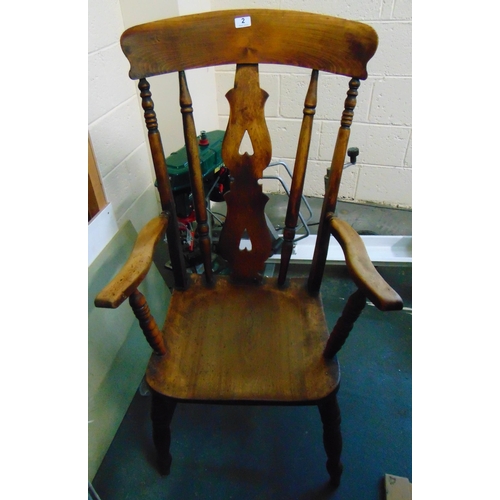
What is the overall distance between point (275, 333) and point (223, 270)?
59cm

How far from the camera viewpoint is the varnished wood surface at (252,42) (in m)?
0.78

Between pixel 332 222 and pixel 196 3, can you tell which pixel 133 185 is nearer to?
pixel 196 3

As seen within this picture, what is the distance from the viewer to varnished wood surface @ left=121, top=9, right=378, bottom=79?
784mm

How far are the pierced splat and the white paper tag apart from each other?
8cm

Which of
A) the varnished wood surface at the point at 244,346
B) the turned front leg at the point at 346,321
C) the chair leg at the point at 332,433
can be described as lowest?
the chair leg at the point at 332,433

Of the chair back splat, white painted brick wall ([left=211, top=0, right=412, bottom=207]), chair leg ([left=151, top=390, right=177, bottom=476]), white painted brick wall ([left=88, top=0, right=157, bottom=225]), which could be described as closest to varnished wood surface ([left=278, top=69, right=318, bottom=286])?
the chair back splat

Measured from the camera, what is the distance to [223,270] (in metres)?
1.48

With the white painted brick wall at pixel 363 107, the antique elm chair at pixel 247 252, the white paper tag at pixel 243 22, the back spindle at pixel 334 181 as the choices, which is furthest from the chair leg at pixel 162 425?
the white painted brick wall at pixel 363 107

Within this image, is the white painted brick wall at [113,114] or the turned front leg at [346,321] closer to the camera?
the turned front leg at [346,321]

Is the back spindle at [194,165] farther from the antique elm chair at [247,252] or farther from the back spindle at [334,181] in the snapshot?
the back spindle at [334,181]

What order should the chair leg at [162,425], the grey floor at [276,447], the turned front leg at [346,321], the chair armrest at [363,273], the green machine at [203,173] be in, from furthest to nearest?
the green machine at [203,173], the grey floor at [276,447], the chair leg at [162,425], the turned front leg at [346,321], the chair armrest at [363,273]

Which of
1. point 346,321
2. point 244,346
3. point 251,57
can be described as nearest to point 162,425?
point 244,346

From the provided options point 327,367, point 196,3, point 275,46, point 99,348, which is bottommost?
point 99,348
